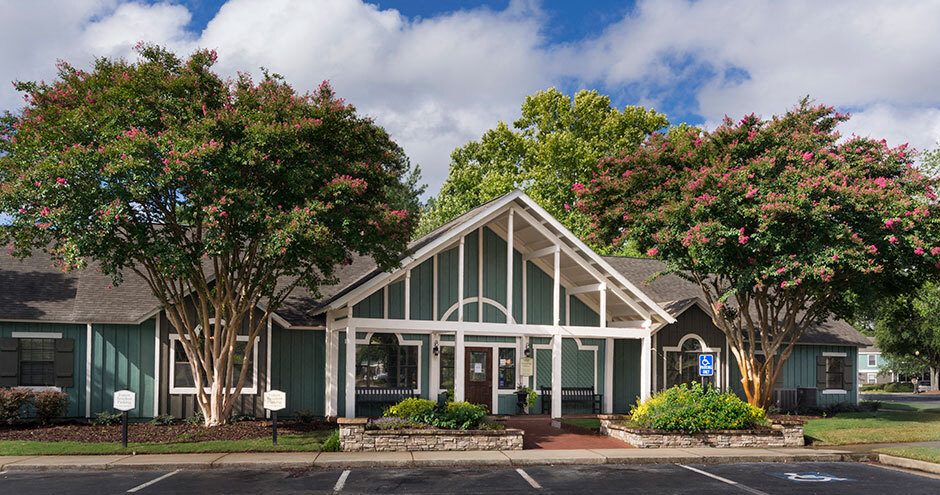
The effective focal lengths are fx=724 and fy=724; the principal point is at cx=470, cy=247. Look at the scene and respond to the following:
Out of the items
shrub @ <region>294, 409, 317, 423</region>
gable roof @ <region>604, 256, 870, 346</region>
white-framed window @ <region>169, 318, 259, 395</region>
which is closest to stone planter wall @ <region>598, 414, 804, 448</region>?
gable roof @ <region>604, 256, 870, 346</region>

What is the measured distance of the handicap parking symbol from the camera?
44.4 ft

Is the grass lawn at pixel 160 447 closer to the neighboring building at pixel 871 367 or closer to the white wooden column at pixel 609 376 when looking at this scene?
the white wooden column at pixel 609 376

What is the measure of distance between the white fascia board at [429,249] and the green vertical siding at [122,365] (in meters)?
5.52

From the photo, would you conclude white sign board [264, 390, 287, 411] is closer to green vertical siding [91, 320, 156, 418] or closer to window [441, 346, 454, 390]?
green vertical siding [91, 320, 156, 418]

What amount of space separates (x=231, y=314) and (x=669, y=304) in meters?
14.4

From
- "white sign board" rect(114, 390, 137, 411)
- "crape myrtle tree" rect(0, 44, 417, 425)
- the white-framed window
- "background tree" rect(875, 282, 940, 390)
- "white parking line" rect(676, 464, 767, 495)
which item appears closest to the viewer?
"white parking line" rect(676, 464, 767, 495)

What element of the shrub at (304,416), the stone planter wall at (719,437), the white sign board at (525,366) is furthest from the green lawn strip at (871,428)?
the shrub at (304,416)

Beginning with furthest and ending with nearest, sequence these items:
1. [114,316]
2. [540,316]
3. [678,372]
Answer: [678,372] → [540,316] → [114,316]

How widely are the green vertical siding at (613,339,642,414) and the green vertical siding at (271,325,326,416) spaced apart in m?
9.47

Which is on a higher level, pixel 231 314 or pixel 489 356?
pixel 231 314

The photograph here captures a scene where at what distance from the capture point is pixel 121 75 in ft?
50.3

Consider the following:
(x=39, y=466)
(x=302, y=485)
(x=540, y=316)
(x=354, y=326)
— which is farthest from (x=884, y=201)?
(x=39, y=466)

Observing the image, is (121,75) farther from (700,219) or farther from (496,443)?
(700,219)

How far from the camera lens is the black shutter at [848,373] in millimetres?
27281
